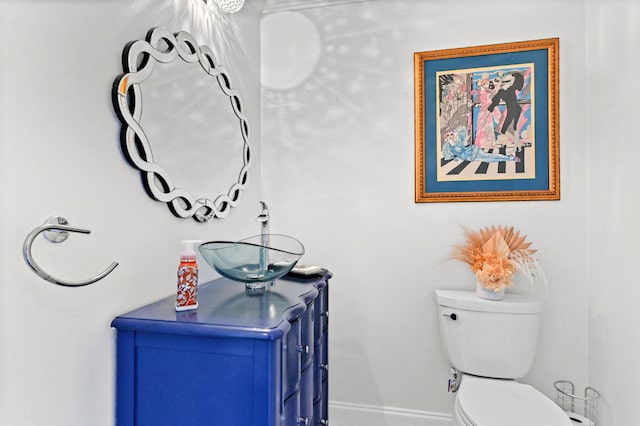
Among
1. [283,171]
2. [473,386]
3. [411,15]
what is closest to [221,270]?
[283,171]

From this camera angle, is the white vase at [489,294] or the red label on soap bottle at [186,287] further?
the white vase at [489,294]

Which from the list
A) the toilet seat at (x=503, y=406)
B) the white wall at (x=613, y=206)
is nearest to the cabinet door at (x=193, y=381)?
the toilet seat at (x=503, y=406)

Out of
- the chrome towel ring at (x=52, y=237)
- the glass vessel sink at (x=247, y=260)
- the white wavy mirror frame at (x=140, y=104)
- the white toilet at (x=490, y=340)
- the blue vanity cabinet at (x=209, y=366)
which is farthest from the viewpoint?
the white toilet at (x=490, y=340)

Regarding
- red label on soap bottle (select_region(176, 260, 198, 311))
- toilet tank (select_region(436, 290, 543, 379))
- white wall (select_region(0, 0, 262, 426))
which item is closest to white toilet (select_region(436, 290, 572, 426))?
toilet tank (select_region(436, 290, 543, 379))

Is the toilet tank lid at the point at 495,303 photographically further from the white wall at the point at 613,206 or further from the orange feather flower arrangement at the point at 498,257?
the white wall at the point at 613,206

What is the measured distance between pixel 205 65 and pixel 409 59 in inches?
43.6

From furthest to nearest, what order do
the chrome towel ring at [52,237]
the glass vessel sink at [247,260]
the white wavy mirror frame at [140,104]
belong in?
the glass vessel sink at [247,260], the white wavy mirror frame at [140,104], the chrome towel ring at [52,237]

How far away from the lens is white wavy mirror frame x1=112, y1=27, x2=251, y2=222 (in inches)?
46.8

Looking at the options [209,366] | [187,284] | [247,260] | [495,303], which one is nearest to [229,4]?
[247,260]

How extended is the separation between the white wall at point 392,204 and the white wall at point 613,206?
10 cm

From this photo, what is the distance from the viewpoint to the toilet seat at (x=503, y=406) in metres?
1.43

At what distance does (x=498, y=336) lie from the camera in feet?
5.96

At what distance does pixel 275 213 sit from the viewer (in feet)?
7.64

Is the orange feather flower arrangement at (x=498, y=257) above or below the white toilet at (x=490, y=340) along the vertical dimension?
above
